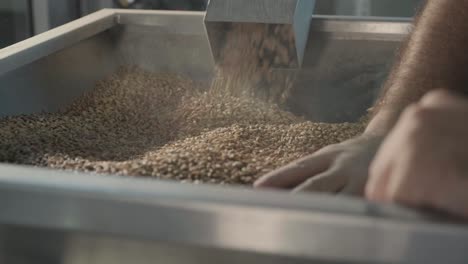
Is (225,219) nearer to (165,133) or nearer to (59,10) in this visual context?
(165,133)

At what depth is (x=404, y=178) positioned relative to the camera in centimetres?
51

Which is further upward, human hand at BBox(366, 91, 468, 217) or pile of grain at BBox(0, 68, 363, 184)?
human hand at BBox(366, 91, 468, 217)

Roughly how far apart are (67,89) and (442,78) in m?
0.84

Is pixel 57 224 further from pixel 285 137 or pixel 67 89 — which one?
pixel 67 89

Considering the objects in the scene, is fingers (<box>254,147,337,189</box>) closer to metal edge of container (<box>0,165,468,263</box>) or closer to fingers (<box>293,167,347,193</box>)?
fingers (<box>293,167,347,193</box>)

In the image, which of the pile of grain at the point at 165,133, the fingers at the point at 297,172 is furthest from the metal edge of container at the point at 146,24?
the fingers at the point at 297,172

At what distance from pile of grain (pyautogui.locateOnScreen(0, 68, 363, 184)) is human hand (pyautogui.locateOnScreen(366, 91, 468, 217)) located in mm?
398

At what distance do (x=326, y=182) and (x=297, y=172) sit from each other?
35 millimetres

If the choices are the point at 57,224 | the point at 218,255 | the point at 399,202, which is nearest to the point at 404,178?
the point at 399,202

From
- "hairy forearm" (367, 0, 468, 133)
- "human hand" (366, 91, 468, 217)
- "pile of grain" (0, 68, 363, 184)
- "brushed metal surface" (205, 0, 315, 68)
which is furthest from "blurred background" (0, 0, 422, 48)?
"human hand" (366, 91, 468, 217)

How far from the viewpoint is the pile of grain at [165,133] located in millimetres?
962

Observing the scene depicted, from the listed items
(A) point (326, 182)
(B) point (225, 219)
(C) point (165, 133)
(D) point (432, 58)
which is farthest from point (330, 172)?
(C) point (165, 133)

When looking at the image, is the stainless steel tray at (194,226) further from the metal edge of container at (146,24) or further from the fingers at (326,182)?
the metal edge of container at (146,24)

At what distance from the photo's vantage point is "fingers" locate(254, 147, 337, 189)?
0.75 m
